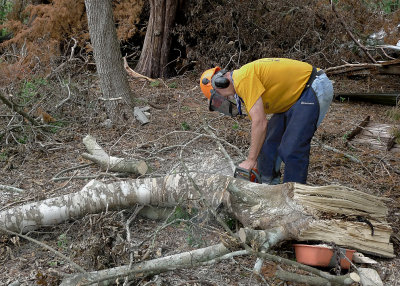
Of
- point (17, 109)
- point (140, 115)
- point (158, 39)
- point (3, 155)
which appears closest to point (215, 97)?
point (140, 115)

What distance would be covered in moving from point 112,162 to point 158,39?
4.89 metres

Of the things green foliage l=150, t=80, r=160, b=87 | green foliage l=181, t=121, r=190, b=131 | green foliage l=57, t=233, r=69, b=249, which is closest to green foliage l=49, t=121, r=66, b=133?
green foliage l=181, t=121, r=190, b=131

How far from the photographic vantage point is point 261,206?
3.11 m

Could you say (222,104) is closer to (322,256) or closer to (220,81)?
(220,81)

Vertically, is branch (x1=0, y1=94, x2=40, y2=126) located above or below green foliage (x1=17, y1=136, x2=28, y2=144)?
above

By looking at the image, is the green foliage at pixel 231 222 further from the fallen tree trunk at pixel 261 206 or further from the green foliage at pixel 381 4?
the green foliage at pixel 381 4

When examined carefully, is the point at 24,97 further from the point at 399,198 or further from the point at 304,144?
the point at 399,198

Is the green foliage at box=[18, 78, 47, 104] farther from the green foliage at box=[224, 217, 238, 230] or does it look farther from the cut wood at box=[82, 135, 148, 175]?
the green foliage at box=[224, 217, 238, 230]

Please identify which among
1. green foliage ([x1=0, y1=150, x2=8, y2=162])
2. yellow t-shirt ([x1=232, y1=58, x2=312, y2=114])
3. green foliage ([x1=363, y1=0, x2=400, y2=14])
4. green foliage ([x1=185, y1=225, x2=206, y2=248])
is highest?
green foliage ([x1=363, y1=0, x2=400, y2=14])

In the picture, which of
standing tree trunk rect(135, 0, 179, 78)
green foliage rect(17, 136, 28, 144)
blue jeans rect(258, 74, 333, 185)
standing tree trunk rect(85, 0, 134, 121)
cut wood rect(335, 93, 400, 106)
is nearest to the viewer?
blue jeans rect(258, 74, 333, 185)

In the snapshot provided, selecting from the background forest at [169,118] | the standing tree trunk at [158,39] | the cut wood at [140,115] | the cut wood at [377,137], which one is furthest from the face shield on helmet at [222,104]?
the standing tree trunk at [158,39]

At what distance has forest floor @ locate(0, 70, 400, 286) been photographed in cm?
286

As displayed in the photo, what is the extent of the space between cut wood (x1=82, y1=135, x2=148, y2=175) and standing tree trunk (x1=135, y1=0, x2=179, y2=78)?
421 cm

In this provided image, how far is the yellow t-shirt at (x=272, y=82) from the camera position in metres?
3.46
